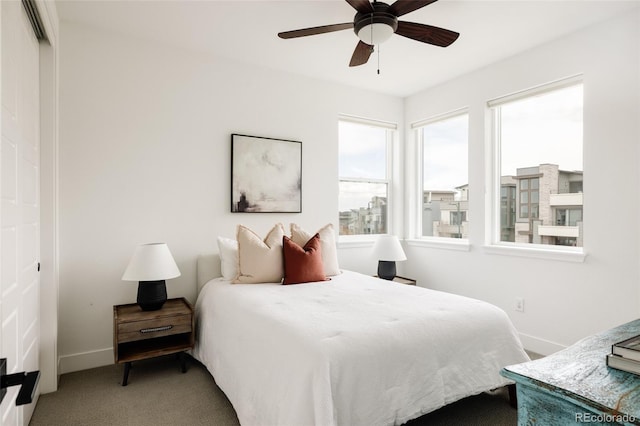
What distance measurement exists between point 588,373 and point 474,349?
48.9 inches

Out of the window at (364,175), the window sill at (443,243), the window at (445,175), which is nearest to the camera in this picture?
the window sill at (443,243)

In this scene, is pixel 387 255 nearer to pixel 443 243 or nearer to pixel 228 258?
pixel 443 243

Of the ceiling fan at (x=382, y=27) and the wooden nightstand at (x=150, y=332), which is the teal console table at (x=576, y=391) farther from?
the wooden nightstand at (x=150, y=332)

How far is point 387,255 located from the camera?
3.69 m

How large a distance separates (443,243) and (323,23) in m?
2.58

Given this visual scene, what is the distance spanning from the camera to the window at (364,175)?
14.4 ft

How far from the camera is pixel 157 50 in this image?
3.20 metres

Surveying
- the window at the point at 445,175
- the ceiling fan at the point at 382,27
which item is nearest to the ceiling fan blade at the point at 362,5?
the ceiling fan at the point at 382,27

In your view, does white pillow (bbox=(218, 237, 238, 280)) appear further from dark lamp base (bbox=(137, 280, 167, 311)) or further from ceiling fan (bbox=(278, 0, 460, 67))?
ceiling fan (bbox=(278, 0, 460, 67))

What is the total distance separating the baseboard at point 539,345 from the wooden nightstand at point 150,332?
284cm

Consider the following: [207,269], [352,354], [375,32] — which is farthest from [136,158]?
[352,354]

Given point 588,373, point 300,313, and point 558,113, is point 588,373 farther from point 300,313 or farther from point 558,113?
point 558,113

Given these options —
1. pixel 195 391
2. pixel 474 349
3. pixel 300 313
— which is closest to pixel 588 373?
pixel 474 349

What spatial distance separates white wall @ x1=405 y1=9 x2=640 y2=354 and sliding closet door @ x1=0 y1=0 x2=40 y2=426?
3.62m
